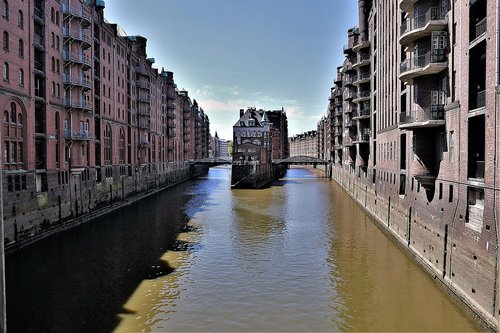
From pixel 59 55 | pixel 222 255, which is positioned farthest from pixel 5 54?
pixel 222 255

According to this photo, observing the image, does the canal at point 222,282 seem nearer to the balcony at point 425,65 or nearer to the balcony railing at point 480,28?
the balcony at point 425,65

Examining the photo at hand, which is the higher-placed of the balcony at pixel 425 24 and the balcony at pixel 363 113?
the balcony at pixel 425 24

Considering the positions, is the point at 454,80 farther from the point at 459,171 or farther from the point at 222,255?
the point at 222,255

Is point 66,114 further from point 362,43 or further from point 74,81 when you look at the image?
point 362,43

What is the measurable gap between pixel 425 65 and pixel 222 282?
657 inches

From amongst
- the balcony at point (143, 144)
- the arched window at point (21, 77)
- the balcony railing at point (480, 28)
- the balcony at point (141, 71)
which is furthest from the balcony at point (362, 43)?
the arched window at point (21, 77)

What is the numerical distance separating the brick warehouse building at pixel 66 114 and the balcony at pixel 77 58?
0.11 meters

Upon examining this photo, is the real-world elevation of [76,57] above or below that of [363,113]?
above

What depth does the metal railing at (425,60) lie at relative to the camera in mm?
22828

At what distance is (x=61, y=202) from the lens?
37.9 m

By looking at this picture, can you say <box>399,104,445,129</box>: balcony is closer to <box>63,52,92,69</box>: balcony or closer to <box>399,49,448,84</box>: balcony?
<box>399,49,448,84</box>: balcony

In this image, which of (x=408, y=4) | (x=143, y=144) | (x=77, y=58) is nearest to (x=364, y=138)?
(x=408, y=4)

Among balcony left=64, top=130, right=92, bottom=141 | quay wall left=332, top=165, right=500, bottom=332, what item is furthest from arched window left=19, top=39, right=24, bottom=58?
quay wall left=332, top=165, right=500, bottom=332

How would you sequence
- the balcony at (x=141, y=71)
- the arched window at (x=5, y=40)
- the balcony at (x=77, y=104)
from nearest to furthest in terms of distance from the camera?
the arched window at (x=5, y=40) → the balcony at (x=77, y=104) → the balcony at (x=141, y=71)
